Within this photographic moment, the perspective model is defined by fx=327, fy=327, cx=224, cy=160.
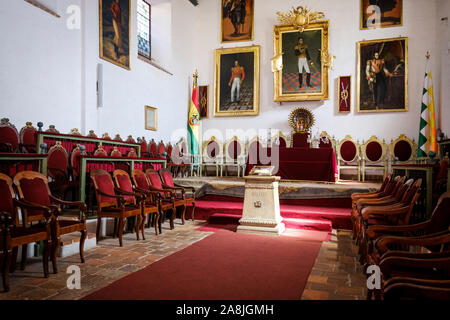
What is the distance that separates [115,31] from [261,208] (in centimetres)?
550

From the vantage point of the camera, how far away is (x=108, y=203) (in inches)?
171

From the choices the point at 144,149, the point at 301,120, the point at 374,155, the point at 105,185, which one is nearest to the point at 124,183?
the point at 105,185

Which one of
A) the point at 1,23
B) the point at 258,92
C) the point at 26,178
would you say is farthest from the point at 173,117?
the point at 26,178

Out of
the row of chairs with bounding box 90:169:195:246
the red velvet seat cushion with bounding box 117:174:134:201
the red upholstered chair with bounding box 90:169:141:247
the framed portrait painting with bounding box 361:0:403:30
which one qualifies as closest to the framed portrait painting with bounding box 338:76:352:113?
the framed portrait painting with bounding box 361:0:403:30

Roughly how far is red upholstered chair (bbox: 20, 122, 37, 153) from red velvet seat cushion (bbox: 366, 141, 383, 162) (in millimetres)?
8224

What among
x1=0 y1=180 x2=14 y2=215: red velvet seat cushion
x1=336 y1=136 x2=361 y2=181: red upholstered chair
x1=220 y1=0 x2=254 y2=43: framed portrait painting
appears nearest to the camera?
x1=0 y1=180 x2=14 y2=215: red velvet seat cushion

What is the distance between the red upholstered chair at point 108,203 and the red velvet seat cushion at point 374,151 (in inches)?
284

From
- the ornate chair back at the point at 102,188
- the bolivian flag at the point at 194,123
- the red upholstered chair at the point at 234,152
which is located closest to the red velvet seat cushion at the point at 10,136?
the ornate chair back at the point at 102,188

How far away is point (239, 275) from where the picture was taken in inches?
120

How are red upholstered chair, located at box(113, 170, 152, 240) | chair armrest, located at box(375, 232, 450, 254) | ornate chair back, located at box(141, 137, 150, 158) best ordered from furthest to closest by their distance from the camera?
ornate chair back, located at box(141, 137, 150, 158) → red upholstered chair, located at box(113, 170, 152, 240) → chair armrest, located at box(375, 232, 450, 254)

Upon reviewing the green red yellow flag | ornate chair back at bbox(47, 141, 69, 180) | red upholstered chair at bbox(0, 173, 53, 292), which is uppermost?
the green red yellow flag

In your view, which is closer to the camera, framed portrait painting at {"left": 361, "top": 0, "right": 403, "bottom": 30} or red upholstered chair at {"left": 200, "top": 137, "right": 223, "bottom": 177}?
framed portrait painting at {"left": 361, "top": 0, "right": 403, "bottom": 30}

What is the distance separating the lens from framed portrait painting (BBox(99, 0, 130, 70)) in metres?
7.19

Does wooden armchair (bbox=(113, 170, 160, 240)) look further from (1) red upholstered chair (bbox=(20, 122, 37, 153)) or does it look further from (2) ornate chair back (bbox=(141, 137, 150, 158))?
(2) ornate chair back (bbox=(141, 137, 150, 158))
